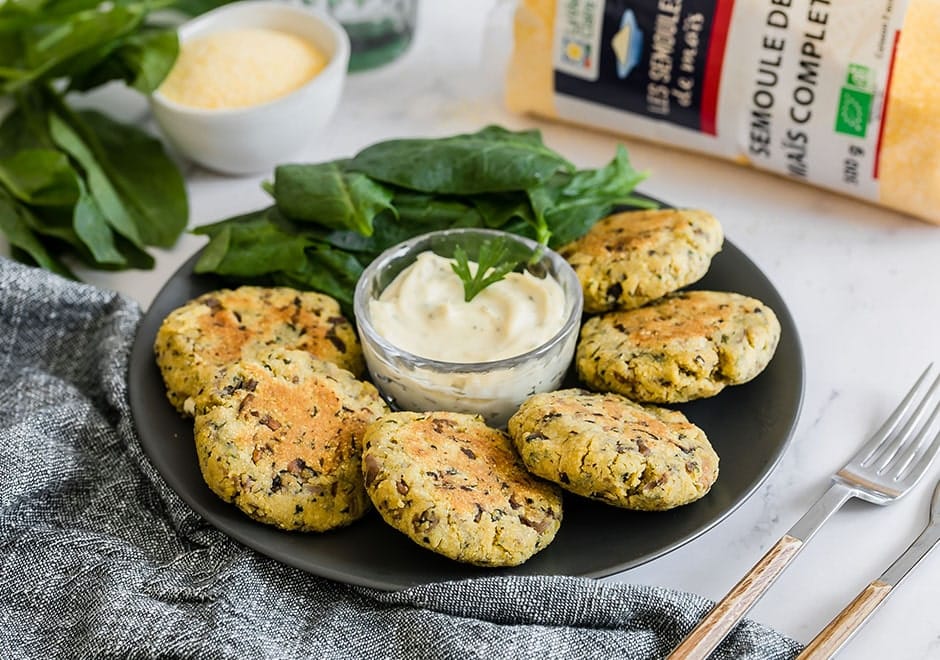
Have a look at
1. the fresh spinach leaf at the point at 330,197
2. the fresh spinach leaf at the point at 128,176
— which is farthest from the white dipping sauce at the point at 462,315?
the fresh spinach leaf at the point at 128,176

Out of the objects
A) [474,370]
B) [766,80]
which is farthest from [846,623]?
[766,80]

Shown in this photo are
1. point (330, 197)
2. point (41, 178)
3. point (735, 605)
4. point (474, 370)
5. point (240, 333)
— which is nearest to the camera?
point (735, 605)

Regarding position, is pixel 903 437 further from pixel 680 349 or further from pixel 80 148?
pixel 80 148

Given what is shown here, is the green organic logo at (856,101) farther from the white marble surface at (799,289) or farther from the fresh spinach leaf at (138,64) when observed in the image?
the fresh spinach leaf at (138,64)

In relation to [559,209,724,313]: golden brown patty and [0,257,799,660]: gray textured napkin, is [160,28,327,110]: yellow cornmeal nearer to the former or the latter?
[0,257,799,660]: gray textured napkin

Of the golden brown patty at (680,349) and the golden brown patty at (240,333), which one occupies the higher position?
the golden brown patty at (680,349)

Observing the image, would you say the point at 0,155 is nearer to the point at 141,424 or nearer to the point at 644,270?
the point at 141,424
